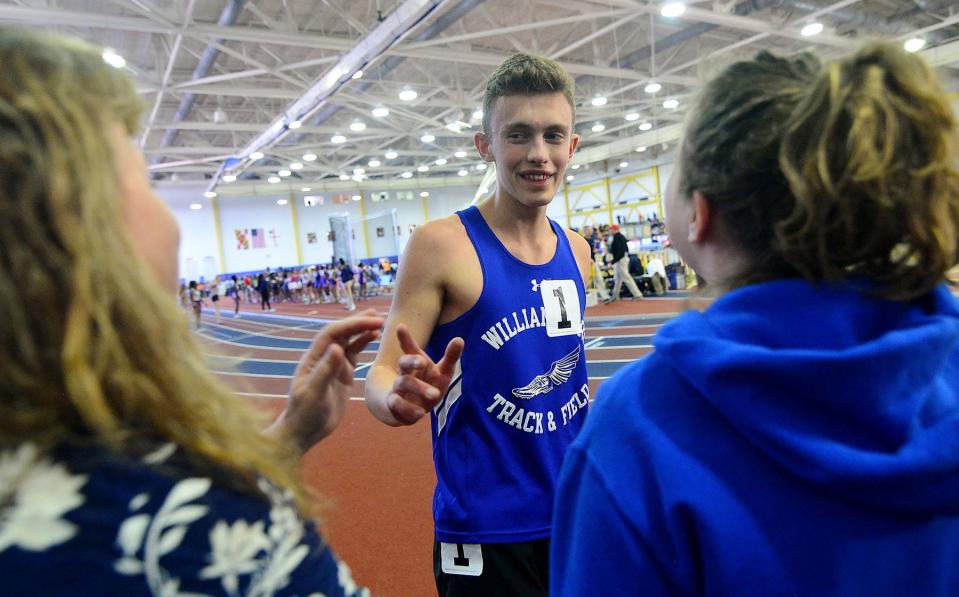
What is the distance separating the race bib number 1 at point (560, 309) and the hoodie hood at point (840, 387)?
42.4 inches

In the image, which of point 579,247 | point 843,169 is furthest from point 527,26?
point 843,169

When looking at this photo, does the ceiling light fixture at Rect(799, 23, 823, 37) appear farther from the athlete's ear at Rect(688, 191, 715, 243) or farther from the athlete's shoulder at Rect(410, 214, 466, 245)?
the athlete's ear at Rect(688, 191, 715, 243)

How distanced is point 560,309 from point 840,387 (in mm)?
1215

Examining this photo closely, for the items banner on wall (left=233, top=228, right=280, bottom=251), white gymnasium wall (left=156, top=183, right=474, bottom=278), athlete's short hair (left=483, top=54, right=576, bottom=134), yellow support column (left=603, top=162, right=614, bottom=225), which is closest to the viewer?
athlete's short hair (left=483, top=54, right=576, bottom=134)

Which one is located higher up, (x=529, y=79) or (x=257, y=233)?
(x=257, y=233)

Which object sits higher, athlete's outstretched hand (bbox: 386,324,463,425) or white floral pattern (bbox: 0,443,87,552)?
white floral pattern (bbox: 0,443,87,552)

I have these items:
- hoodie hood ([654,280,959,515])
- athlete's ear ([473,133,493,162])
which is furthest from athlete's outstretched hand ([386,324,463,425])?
athlete's ear ([473,133,493,162])

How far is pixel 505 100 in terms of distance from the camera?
2.00 meters

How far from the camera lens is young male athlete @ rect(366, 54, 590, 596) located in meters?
1.69

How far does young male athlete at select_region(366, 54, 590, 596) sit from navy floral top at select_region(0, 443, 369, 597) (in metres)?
0.82

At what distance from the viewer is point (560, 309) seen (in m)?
1.95

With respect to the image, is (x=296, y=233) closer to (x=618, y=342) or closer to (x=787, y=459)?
(x=618, y=342)

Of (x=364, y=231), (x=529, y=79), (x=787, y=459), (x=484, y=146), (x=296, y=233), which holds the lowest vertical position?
(x=787, y=459)

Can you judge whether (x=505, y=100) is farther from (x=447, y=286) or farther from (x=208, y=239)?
(x=208, y=239)
